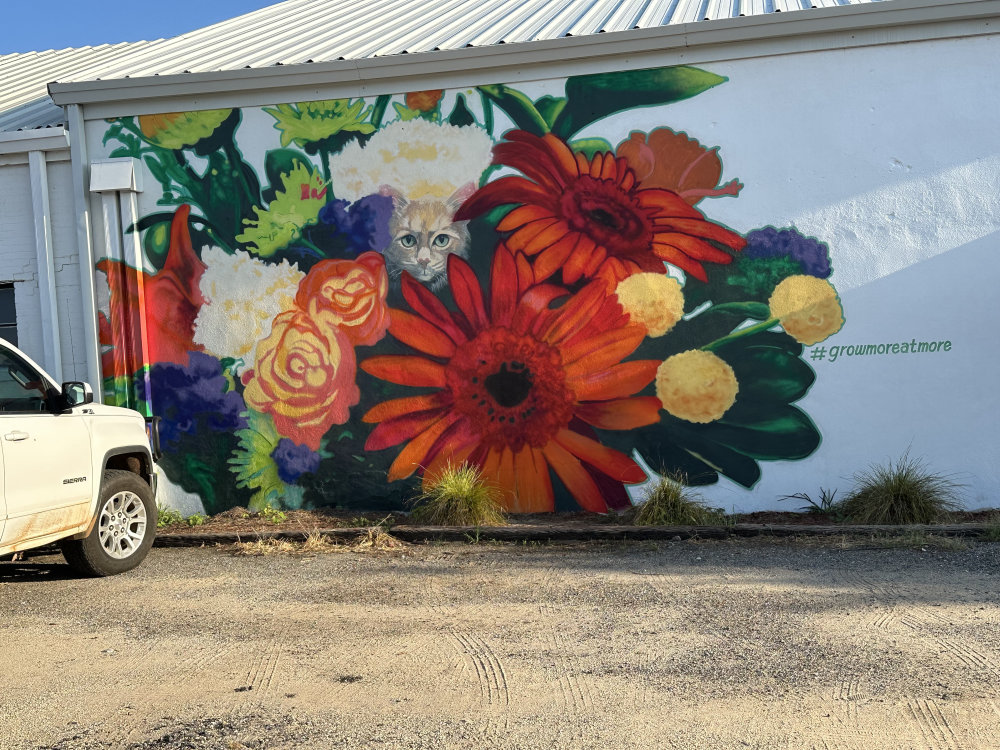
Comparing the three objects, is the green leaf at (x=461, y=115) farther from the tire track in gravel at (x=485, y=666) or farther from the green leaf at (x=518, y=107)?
the tire track in gravel at (x=485, y=666)

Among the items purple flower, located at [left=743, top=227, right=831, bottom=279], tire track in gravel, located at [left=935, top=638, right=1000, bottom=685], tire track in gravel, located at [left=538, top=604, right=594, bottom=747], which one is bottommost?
tire track in gravel, located at [left=935, top=638, right=1000, bottom=685]

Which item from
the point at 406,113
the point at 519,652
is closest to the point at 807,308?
the point at 406,113

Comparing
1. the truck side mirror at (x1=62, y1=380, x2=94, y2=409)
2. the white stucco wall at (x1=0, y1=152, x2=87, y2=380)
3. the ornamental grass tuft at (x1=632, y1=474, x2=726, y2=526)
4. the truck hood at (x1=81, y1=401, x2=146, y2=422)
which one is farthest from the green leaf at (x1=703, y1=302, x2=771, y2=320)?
the white stucco wall at (x1=0, y1=152, x2=87, y2=380)

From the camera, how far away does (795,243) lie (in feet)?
28.1

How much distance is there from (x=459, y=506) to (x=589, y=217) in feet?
9.81

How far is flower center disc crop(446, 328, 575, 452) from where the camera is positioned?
29.4ft

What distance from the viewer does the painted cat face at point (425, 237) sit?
9.10m

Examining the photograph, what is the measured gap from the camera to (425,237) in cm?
914

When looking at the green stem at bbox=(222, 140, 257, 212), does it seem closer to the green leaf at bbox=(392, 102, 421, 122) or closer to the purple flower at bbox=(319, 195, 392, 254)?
the purple flower at bbox=(319, 195, 392, 254)

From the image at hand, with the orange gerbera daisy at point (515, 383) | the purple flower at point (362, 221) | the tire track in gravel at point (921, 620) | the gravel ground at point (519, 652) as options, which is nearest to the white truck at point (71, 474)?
the gravel ground at point (519, 652)

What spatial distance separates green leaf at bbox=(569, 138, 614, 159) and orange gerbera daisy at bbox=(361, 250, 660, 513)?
120 cm

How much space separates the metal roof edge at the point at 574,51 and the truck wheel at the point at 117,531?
13.5ft

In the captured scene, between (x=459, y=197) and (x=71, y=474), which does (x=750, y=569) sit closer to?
(x=459, y=197)

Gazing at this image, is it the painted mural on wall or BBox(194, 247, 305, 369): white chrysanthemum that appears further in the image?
BBox(194, 247, 305, 369): white chrysanthemum
